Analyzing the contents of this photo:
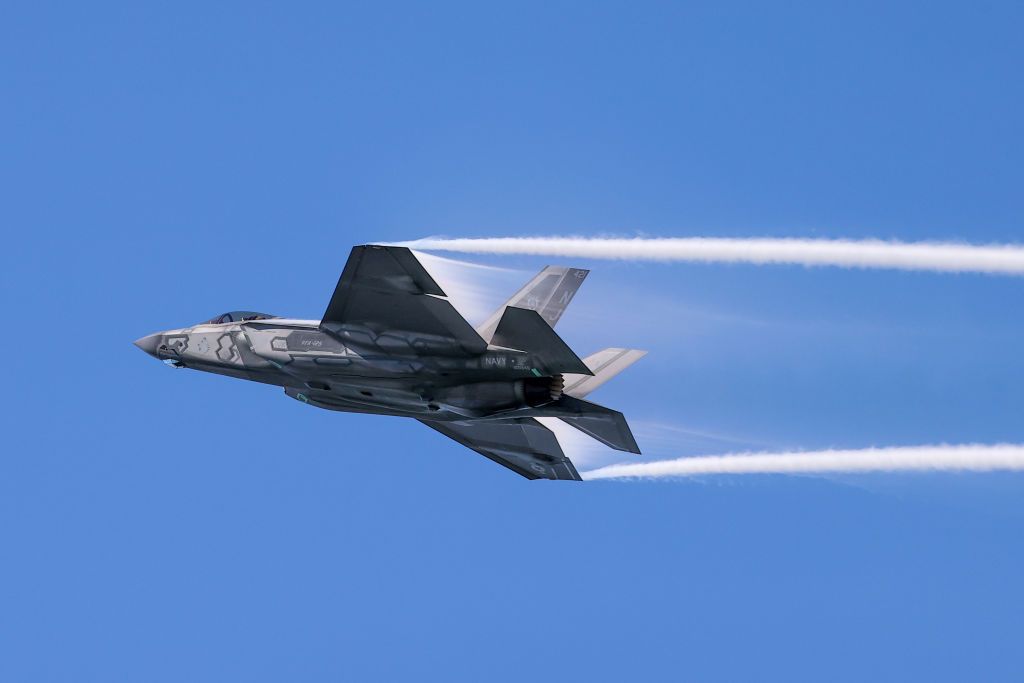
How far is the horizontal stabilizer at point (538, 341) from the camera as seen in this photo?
22.4m

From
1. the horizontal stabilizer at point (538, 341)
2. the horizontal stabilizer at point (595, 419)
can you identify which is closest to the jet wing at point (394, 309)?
the horizontal stabilizer at point (538, 341)

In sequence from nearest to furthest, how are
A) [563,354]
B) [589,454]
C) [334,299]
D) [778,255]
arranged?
[563,354]
[334,299]
[778,255]
[589,454]

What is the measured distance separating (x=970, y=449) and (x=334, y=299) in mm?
12778

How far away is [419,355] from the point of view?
24.4 m

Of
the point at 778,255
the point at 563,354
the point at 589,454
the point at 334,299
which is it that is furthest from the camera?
the point at 589,454

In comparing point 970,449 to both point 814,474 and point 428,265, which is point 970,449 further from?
point 428,265

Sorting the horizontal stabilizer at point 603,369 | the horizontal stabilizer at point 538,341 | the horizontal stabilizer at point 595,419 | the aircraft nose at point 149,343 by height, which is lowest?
the aircraft nose at point 149,343

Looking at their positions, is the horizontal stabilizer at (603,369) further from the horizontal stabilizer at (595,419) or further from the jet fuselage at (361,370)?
the jet fuselage at (361,370)

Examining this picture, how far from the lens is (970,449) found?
2383cm

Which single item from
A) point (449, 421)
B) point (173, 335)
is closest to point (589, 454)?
point (449, 421)

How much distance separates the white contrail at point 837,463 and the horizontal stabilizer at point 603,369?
287 centimetres

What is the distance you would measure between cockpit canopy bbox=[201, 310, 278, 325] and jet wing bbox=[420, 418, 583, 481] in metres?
4.60

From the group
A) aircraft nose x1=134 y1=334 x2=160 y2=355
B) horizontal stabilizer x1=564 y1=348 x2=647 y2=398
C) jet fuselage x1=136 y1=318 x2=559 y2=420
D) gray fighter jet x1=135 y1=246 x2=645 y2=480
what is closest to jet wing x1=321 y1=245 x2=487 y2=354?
gray fighter jet x1=135 y1=246 x2=645 y2=480

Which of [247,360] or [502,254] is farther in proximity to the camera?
[247,360]
